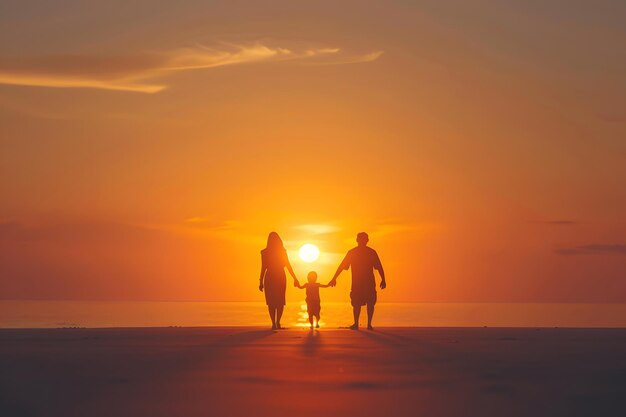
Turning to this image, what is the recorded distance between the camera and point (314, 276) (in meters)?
29.7

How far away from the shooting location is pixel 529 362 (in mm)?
16281

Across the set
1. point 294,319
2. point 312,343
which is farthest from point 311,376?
point 294,319

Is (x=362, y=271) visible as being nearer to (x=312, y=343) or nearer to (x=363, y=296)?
(x=363, y=296)

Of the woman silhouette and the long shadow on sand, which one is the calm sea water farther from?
the long shadow on sand

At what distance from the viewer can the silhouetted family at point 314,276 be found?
2842cm

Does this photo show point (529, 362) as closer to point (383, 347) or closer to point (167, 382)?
point (383, 347)

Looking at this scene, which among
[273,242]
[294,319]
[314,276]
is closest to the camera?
[273,242]

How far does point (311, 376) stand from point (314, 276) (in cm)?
1605

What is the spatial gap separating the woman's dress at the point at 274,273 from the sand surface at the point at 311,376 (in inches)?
226

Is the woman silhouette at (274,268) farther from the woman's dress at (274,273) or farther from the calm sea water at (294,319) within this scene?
the calm sea water at (294,319)

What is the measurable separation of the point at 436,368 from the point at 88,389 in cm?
518

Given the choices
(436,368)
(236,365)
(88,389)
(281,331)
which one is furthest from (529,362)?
(281,331)

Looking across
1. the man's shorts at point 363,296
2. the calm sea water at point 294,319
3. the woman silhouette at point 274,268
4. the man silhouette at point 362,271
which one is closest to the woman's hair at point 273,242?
the woman silhouette at point 274,268

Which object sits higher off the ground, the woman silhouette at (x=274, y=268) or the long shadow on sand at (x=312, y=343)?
the woman silhouette at (x=274, y=268)
